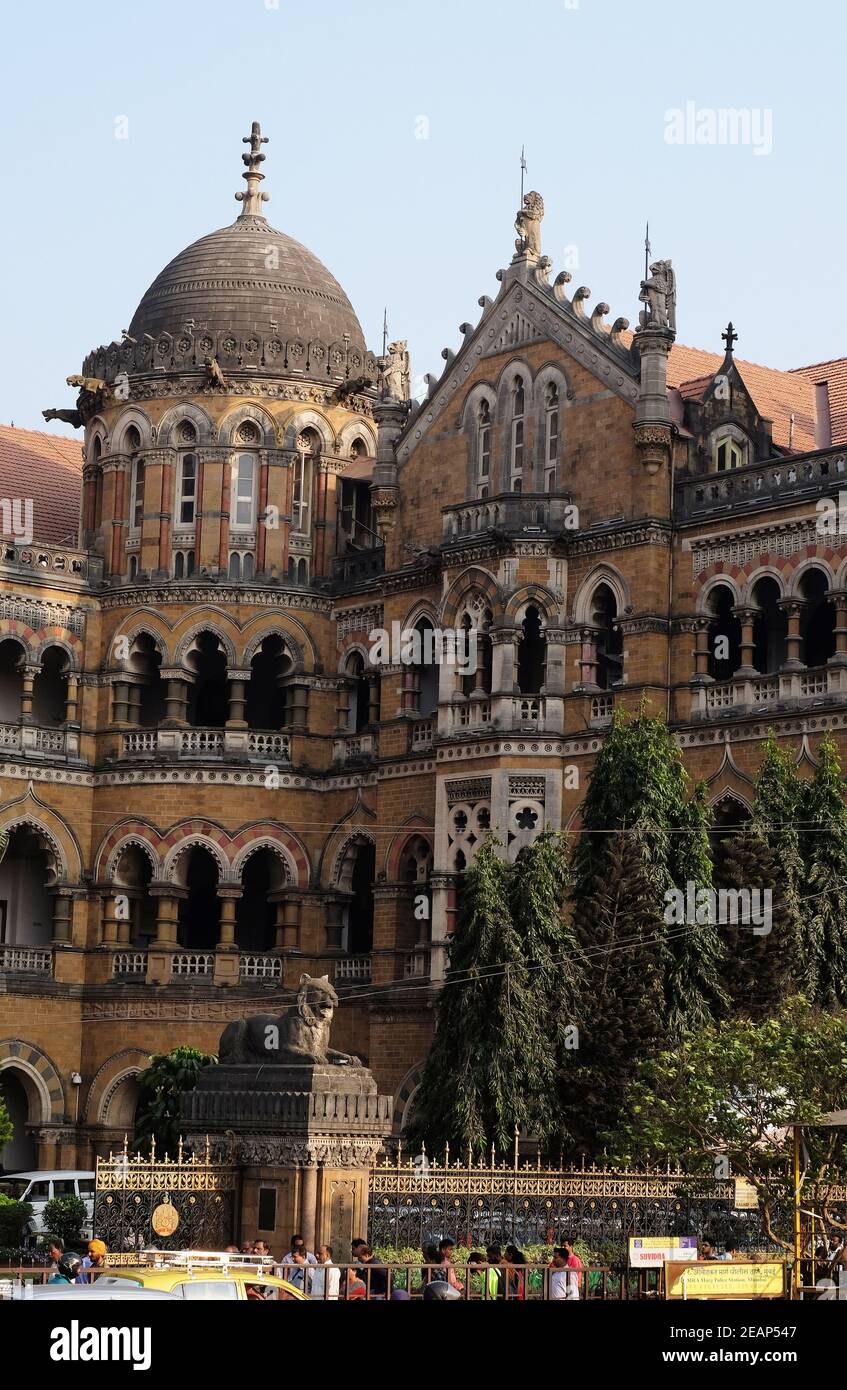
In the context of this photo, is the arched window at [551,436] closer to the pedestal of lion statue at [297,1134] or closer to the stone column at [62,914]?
the stone column at [62,914]

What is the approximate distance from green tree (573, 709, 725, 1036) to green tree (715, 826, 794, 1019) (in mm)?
310

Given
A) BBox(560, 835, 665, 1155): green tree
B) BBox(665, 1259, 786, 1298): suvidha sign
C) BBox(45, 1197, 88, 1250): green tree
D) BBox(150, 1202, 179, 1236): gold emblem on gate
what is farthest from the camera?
BBox(45, 1197, 88, 1250): green tree

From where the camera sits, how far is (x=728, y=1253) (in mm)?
28766

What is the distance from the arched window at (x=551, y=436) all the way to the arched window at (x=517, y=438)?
0.61 metres

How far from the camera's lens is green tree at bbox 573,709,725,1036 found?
37500mm

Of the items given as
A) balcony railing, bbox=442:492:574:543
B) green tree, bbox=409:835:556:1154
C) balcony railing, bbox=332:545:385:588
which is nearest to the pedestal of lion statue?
green tree, bbox=409:835:556:1154

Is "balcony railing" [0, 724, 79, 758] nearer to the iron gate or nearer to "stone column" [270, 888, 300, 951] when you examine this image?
"stone column" [270, 888, 300, 951]

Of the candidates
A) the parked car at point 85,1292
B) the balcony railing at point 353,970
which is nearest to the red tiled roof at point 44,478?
the balcony railing at point 353,970

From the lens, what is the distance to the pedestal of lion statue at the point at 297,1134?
28.2m

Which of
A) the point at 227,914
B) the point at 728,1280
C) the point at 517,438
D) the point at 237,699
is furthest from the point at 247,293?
the point at 728,1280

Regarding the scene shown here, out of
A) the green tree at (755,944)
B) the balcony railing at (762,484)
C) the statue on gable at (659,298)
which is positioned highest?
Result: the statue on gable at (659,298)

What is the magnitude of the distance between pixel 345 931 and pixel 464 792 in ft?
21.1

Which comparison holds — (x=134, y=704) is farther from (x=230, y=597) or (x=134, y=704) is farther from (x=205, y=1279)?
(x=205, y=1279)

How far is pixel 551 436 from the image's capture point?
46594 millimetres
